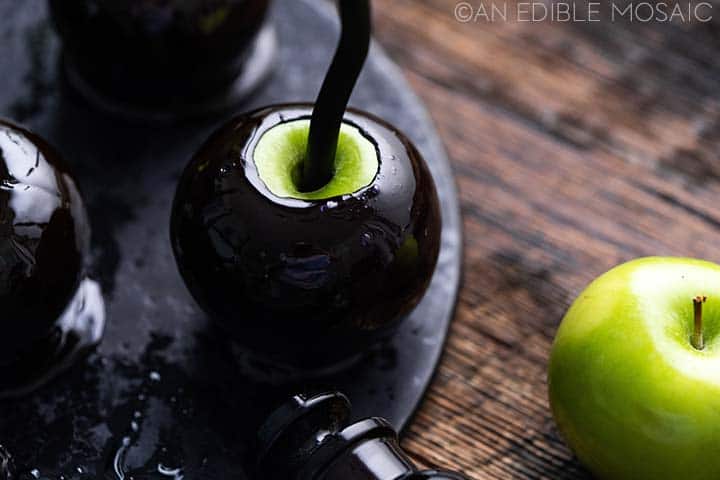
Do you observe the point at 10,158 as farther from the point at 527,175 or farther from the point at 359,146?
the point at 527,175

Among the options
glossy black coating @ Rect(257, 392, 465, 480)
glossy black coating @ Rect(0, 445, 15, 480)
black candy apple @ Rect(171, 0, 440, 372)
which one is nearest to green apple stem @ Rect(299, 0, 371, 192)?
black candy apple @ Rect(171, 0, 440, 372)

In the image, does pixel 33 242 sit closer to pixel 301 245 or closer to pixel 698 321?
pixel 301 245

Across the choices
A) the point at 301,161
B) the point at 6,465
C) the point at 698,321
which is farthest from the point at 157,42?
the point at 698,321

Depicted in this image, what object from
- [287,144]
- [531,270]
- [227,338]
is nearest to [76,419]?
[227,338]

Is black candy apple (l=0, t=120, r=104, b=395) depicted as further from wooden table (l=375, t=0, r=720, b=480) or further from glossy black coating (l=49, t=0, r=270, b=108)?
wooden table (l=375, t=0, r=720, b=480)

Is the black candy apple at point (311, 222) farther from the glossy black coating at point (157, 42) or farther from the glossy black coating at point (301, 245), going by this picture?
the glossy black coating at point (157, 42)

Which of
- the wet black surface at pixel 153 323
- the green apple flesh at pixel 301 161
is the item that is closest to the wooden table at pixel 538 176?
the wet black surface at pixel 153 323

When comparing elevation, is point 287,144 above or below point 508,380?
above
